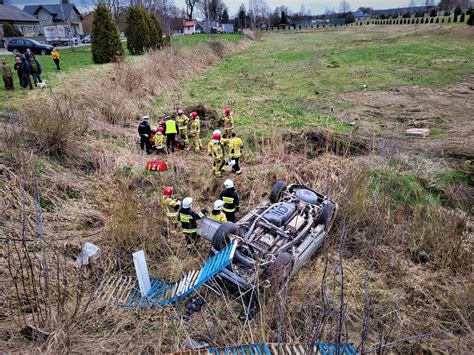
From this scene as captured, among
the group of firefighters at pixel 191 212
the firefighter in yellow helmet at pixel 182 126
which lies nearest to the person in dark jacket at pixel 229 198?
the group of firefighters at pixel 191 212

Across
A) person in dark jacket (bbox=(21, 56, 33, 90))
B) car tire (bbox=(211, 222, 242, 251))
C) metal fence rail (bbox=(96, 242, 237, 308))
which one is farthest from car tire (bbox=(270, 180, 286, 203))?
person in dark jacket (bbox=(21, 56, 33, 90))

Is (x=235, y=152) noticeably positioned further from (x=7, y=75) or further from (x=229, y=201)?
(x=7, y=75)

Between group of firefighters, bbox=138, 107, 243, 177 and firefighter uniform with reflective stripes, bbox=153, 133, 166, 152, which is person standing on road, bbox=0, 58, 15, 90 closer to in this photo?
group of firefighters, bbox=138, 107, 243, 177

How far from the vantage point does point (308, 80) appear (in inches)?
642

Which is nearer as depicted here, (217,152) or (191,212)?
(191,212)

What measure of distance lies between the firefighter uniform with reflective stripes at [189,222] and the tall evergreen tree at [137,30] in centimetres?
1827

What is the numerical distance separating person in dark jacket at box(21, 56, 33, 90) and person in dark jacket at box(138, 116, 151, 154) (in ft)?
19.4

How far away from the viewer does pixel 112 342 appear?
2887 millimetres

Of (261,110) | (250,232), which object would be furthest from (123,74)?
(250,232)

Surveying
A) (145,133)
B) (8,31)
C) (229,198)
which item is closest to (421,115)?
(229,198)

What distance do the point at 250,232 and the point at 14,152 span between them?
424 cm

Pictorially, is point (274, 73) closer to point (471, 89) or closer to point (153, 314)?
point (471, 89)

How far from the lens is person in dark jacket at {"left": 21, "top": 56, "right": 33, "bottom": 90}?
10.5 m

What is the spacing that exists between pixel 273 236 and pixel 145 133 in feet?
16.2
